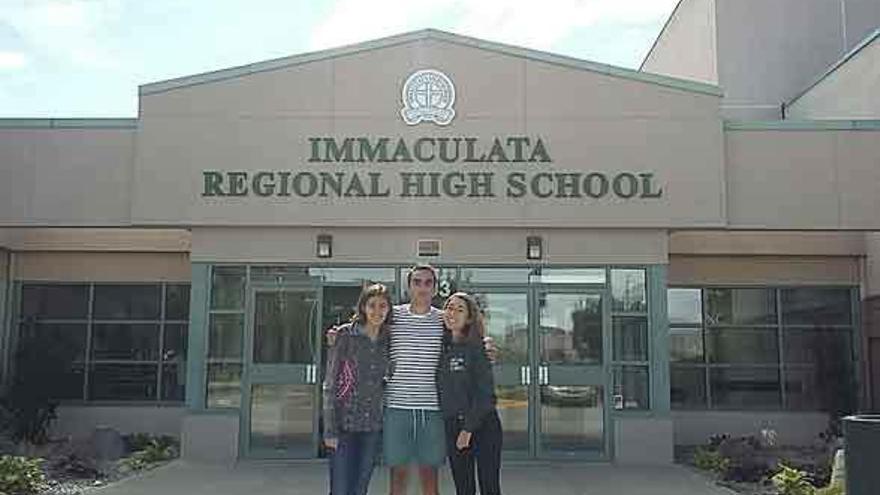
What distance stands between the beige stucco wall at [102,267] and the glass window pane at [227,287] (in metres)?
2.74

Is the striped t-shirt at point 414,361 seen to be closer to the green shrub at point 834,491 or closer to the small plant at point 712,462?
the green shrub at point 834,491

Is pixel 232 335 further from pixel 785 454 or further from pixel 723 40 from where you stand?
pixel 723 40

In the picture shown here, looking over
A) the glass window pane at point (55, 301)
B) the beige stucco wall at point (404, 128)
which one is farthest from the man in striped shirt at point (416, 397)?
the glass window pane at point (55, 301)

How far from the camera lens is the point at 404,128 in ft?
39.9

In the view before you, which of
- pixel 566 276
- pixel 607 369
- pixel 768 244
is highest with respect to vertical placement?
pixel 768 244

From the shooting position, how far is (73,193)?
12.5 m

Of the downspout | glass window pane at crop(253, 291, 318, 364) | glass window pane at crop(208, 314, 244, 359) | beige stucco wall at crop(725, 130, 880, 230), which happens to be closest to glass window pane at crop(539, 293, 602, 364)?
beige stucco wall at crop(725, 130, 880, 230)

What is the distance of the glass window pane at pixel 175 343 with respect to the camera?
14586 millimetres

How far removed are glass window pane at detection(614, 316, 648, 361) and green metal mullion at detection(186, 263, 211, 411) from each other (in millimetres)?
5346

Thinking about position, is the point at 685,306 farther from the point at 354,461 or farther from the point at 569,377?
the point at 354,461

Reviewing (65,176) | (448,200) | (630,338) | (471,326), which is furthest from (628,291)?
(65,176)

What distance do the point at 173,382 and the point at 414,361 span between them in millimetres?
9442

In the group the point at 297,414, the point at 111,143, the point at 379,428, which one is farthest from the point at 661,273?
the point at 111,143

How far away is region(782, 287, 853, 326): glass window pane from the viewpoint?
1436cm
